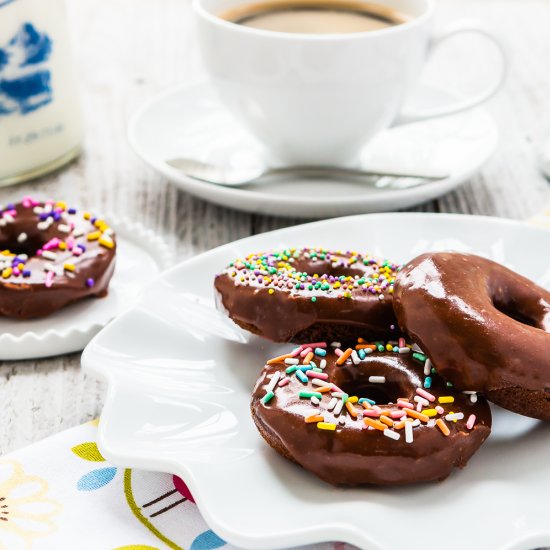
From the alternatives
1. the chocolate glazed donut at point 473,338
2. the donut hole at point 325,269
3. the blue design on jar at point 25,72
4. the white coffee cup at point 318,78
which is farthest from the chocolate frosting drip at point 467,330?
the blue design on jar at point 25,72

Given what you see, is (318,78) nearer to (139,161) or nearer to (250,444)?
(139,161)

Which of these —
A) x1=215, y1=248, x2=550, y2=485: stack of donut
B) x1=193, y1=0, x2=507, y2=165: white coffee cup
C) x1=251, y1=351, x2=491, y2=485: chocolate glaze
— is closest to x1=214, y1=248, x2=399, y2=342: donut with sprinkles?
x1=215, y1=248, x2=550, y2=485: stack of donut

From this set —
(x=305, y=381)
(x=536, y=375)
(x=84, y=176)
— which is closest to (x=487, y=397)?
(x=536, y=375)

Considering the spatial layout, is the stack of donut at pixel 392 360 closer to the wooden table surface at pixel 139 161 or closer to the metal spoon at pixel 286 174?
the wooden table surface at pixel 139 161

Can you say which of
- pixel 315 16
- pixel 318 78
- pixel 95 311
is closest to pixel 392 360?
pixel 95 311

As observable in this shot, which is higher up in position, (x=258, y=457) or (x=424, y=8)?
(x=424, y=8)

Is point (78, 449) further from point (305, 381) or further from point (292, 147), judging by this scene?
point (292, 147)

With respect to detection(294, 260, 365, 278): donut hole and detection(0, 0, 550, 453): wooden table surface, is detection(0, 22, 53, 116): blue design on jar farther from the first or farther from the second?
detection(294, 260, 365, 278): donut hole

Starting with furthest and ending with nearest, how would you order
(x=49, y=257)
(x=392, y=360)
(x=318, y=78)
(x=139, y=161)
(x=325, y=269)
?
(x=139, y=161)
(x=318, y=78)
(x=49, y=257)
(x=325, y=269)
(x=392, y=360)
